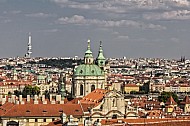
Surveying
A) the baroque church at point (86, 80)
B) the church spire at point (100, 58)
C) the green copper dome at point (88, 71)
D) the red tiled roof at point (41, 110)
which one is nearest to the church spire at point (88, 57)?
the baroque church at point (86, 80)

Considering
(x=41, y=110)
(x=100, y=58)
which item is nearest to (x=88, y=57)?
(x=100, y=58)

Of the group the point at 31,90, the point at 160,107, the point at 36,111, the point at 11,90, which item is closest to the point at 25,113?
the point at 36,111

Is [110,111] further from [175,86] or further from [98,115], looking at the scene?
[175,86]

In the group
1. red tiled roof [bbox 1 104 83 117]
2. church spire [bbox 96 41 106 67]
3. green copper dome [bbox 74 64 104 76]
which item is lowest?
red tiled roof [bbox 1 104 83 117]

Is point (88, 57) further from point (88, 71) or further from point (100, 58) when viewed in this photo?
point (100, 58)

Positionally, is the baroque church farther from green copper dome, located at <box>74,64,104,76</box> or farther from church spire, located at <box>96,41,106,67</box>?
church spire, located at <box>96,41,106,67</box>

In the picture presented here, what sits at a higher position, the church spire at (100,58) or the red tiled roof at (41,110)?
the church spire at (100,58)

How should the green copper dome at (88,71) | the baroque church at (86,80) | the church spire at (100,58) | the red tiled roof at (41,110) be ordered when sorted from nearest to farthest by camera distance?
1. the red tiled roof at (41,110)
2. the baroque church at (86,80)
3. the green copper dome at (88,71)
4. the church spire at (100,58)

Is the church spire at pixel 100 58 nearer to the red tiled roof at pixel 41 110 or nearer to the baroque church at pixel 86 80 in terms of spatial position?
the baroque church at pixel 86 80

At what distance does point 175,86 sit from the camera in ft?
568

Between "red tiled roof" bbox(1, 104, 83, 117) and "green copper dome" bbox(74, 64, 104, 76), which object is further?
"green copper dome" bbox(74, 64, 104, 76)

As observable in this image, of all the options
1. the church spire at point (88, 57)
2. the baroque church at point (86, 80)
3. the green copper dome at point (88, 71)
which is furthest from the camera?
the church spire at point (88, 57)

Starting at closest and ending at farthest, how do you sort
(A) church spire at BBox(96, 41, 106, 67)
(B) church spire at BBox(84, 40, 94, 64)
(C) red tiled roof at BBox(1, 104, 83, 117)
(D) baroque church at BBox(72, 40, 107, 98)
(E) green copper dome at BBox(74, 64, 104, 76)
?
(C) red tiled roof at BBox(1, 104, 83, 117) < (D) baroque church at BBox(72, 40, 107, 98) < (E) green copper dome at BBox(74, 64, 104, 76) < (B) church spire at BBox(84, 40, 94, 64) < (A) church spire at BBox(96, 41, 106, 67)

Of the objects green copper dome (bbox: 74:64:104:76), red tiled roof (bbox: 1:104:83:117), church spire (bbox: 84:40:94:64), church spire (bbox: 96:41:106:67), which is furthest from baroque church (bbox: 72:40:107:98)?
red tiled roof (bbox: 1:104:83:117)
